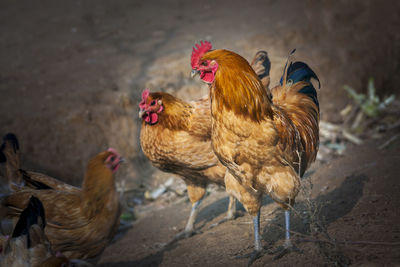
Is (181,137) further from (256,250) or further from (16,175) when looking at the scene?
(16,175)

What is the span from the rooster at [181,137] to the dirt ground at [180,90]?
77 centimetres

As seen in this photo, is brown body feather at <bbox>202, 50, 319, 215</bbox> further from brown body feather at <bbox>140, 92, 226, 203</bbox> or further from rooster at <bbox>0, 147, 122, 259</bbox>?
rooster at <bbox>0, 147, 122, 259</bbox>

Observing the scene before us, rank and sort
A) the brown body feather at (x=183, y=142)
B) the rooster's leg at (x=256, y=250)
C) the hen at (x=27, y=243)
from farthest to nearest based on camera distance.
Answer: the brown body feather at (x=183, y=142)
the rooster's leg at (x=256, y=250)
the hen at (x=27, y=243)

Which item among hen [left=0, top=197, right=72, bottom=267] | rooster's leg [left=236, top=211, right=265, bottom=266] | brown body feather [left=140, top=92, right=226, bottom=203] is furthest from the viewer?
brown body feather [left=140, top=92, right=226, bottom=203]

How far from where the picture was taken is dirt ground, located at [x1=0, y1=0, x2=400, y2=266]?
3746 millimetres

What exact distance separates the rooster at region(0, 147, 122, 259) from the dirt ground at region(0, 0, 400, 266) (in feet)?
1.97

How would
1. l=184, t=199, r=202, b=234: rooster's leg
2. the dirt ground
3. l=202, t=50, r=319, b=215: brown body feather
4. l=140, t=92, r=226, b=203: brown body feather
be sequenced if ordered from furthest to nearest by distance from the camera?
1. l=184, t=199, r=202, b=234: rooster's leg
2. l=140, t=92, r=226, b=203: brown body feather
3. the dirt ground
4. l=202, t=50, r=319, b=215: brown body feather

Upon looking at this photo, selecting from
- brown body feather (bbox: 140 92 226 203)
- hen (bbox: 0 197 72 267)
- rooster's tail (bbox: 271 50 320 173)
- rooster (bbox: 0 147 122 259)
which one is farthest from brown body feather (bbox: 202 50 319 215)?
hen (bbox: 0 197 72 267)

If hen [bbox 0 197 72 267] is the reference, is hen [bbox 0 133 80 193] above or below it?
above

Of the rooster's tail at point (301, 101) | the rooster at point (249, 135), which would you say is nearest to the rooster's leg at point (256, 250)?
the rooster at point (249, 135)

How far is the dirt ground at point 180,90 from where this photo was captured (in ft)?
12.3

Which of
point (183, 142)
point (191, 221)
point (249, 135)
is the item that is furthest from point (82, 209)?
point (249, 135)

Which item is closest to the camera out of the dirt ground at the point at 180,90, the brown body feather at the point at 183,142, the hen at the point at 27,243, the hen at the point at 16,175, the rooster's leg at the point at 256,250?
the hen at the point at 27,243

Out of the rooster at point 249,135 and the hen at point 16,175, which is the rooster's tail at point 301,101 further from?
the hen at point 16,175
